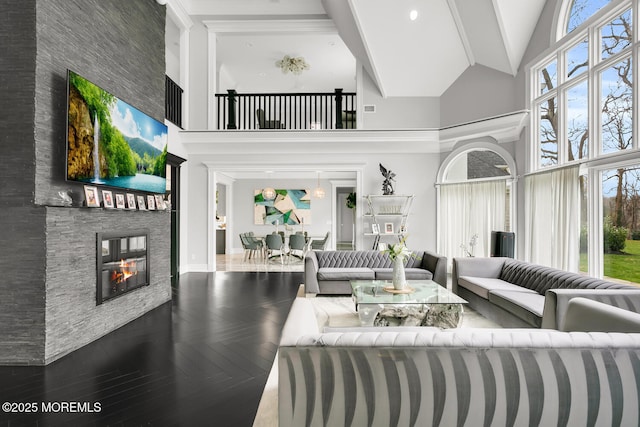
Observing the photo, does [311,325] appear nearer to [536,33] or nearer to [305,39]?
[536,33]

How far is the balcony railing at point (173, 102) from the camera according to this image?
22.0 feet

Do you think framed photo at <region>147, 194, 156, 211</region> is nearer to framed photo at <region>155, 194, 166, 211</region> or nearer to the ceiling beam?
framed photo at <region>155, 194, 166, 211</region>

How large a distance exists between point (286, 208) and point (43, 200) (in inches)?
334

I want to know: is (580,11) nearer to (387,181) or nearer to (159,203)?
(387,181)

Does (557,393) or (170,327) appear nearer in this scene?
(557,393)

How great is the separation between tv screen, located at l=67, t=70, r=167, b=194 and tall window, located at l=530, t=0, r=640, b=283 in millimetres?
5466

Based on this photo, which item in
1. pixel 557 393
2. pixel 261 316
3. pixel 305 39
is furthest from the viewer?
pixel 305 39

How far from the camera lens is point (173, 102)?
22.6 ft

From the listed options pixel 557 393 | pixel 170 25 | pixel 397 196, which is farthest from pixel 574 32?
pixel 170 25

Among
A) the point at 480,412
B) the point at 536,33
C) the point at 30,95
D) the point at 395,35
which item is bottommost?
the point at 480,412

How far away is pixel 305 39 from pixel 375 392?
8124 mm

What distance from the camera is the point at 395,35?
20.7 feet

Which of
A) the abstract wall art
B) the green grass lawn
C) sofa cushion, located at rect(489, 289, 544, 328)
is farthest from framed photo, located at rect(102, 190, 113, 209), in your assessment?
the abstract wall art

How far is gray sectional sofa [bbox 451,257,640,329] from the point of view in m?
2.88
